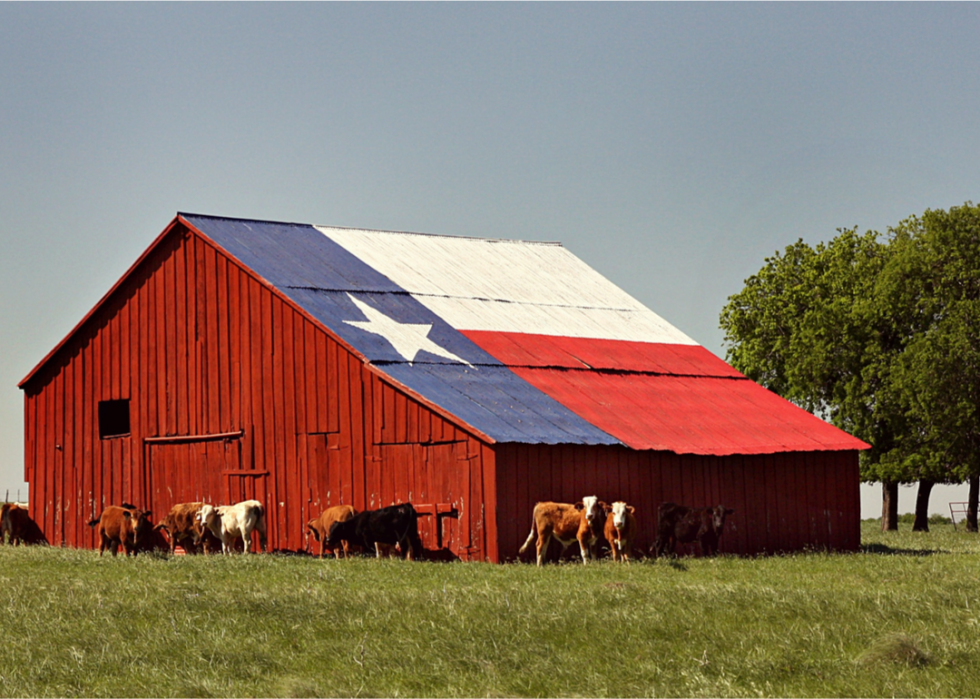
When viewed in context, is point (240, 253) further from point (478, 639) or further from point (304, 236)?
point (478, 639)

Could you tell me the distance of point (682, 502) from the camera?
29.2m

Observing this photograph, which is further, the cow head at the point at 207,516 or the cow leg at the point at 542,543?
the cow head at the point at 207,516

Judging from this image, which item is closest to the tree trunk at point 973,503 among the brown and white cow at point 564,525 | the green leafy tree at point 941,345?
the green leafy tree at point 941,345

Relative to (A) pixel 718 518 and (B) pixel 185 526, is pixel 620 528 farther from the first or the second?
(B) pixel 185 526

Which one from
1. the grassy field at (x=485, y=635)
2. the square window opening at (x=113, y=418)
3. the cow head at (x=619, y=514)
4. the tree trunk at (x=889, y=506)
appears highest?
the square window opening at (x=113, y=418)

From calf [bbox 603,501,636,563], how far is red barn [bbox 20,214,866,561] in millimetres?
1655

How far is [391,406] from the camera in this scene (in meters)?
27.6

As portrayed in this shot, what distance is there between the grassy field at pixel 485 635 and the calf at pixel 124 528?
211 inches

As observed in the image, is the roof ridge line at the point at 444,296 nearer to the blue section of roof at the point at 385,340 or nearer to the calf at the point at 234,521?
the blue section of roof at the point at 385,340

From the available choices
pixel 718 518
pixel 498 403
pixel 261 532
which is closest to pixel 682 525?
pixel 718 518

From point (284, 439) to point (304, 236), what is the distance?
27.1 feet

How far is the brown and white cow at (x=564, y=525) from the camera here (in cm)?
2533

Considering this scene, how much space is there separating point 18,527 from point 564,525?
52.8 ft

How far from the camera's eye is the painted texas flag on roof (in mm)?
28484
